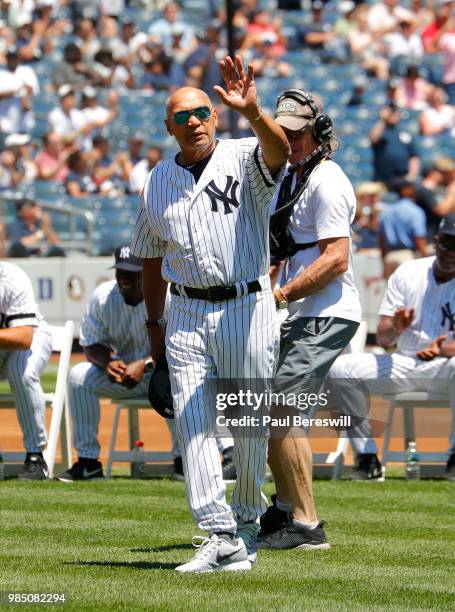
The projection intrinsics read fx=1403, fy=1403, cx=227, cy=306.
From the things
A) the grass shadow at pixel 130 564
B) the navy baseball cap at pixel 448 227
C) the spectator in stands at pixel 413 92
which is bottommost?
the grass shadow at pixel 130 564

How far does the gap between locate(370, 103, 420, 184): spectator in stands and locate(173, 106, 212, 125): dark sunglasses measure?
1621 cm

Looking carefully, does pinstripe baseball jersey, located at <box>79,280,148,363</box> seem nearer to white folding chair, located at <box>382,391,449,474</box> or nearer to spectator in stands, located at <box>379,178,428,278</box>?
white folding chair, located at <box>382,391,449,474</box>

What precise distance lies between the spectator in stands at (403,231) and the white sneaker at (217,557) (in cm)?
1223

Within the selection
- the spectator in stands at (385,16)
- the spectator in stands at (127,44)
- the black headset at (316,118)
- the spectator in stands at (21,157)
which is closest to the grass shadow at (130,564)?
the black headset at (316,118)

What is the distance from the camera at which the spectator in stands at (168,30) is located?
2412 cm

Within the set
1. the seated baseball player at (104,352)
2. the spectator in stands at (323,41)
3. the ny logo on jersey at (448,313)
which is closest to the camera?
the ny logo on jersey at (448,313)

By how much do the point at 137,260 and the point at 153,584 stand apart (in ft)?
14.8

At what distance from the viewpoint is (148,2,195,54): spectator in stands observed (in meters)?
24.1

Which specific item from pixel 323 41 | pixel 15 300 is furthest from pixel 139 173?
pixel 15 300

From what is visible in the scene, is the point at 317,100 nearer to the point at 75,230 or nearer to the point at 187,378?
the point at 187,378

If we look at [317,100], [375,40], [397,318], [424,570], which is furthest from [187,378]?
[375,40]

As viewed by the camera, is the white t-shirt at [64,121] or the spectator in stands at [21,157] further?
the white t-shirt at [64,121]

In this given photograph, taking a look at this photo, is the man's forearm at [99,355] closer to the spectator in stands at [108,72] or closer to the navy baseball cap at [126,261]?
the navy baseball cap at [126,261]

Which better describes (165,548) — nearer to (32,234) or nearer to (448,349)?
(448,349)
